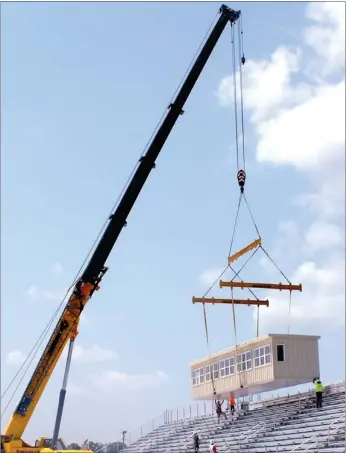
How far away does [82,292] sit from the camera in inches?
999

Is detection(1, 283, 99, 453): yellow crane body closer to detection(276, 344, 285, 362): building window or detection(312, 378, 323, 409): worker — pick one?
detection(312, 378, 323, 409): worker

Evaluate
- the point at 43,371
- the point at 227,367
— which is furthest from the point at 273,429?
the point at 43,371

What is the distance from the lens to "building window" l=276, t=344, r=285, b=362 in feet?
124

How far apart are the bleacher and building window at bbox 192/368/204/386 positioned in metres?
2.26

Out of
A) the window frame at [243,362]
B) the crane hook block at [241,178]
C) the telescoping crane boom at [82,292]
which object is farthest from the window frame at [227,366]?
the telescoping crane boom at [82,292]

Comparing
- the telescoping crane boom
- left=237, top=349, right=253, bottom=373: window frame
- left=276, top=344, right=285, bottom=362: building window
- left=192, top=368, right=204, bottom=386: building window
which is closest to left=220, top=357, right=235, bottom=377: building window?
left=237, top=349, right=253, bottom=373: window frame

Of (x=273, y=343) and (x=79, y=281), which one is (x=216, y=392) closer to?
(x=273, y=343)

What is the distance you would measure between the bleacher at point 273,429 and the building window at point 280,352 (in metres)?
2.30

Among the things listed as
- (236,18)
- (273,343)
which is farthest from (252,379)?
(236,18)

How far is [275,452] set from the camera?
29.1 meters

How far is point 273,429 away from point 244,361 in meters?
7.53

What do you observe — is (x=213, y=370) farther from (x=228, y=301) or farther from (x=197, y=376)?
(x=228, y=301)

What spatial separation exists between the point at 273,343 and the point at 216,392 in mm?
7255

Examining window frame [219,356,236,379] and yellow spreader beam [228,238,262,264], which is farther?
window frame [219,356,236,379]
